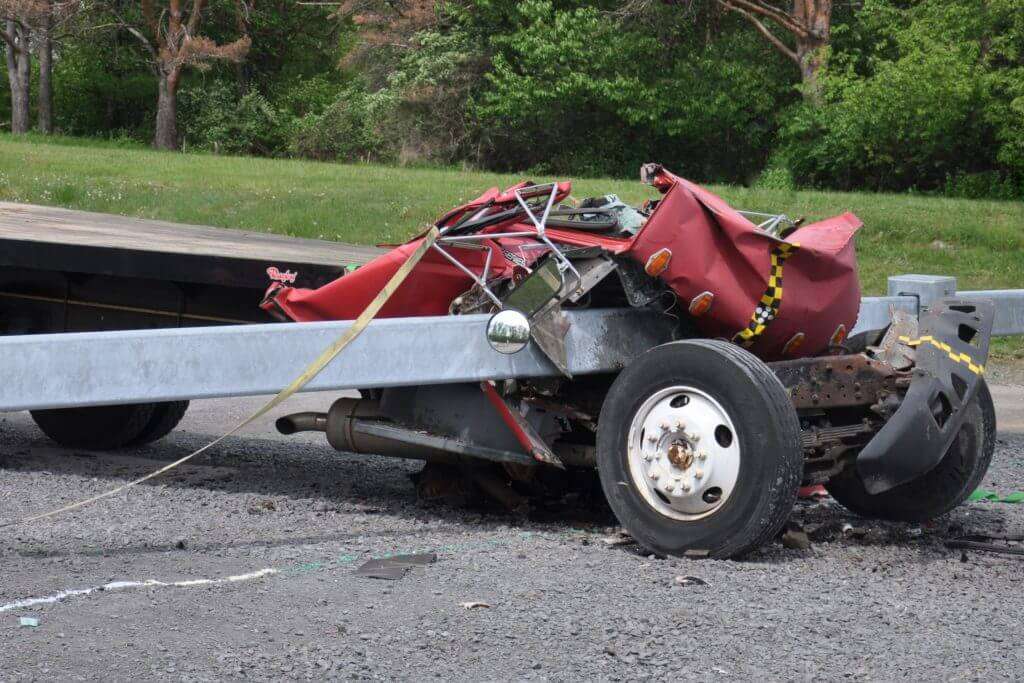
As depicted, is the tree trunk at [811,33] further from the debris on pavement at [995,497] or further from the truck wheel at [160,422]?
the debris on pavement at [995,497]

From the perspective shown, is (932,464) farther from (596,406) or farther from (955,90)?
(955,90)

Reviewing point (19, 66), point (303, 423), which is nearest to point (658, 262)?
point (303, 423)

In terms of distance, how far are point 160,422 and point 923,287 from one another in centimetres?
413

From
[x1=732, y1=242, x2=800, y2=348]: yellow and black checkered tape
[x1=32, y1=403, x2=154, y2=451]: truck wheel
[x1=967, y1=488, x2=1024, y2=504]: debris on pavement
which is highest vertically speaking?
[x1=732, y1=242, x2=800, y2=348]: yellow and black checkered tape

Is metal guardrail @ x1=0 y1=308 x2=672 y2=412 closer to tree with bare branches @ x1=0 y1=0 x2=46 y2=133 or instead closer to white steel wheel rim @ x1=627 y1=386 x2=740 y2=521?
white steel wheel rim @ x1=627 y1=386 x2=740 y2=521

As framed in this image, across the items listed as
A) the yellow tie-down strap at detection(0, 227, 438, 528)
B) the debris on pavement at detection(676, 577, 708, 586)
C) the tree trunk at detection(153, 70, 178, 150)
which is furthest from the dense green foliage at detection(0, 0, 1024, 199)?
the debris on pavement at detection(676, 577, 708, 586)

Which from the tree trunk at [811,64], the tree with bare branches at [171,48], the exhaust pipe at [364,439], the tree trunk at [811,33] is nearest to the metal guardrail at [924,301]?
the exhaust pipe at [364,439]

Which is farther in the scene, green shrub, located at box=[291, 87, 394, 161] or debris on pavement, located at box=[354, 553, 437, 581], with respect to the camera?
green shrub, located at box=[291, 87, 394, 161]

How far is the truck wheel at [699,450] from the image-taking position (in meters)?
4.69

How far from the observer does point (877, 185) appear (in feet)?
117

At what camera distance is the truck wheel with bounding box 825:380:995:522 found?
5457 millimetres

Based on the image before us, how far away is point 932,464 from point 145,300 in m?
3.84

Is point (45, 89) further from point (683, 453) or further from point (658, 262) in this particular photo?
point (683, 453)

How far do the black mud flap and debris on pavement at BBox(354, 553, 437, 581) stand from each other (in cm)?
157
